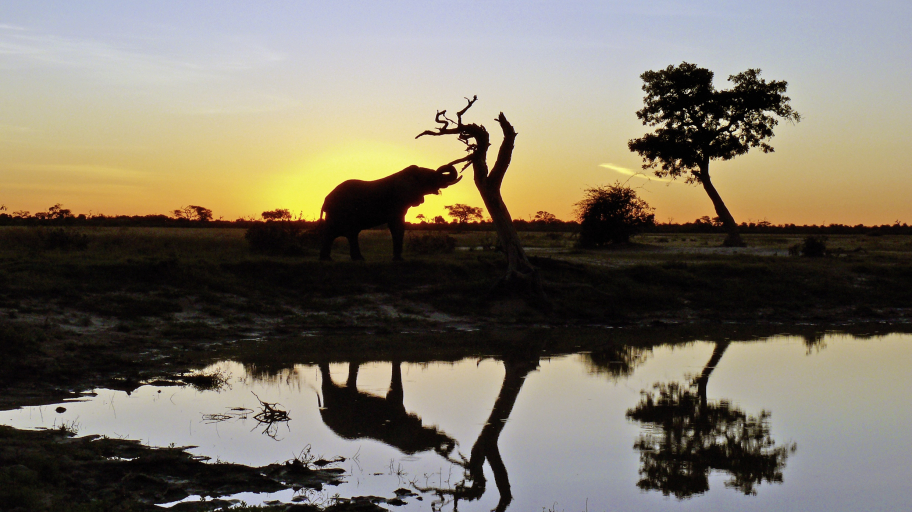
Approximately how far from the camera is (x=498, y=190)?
60.1 ft

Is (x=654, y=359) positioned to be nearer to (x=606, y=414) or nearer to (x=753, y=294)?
(x=606, y=414)

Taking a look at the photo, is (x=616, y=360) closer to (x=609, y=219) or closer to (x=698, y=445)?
(x=698, y=445)

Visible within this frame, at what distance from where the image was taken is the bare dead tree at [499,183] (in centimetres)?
1744

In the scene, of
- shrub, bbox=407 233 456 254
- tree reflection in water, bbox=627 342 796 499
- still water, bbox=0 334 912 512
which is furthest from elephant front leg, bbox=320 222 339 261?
tree reflection in water, bbox=627 342 796 499

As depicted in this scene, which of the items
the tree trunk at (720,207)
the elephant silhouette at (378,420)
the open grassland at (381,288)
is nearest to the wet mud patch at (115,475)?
the elephant silhouette at (378,420)

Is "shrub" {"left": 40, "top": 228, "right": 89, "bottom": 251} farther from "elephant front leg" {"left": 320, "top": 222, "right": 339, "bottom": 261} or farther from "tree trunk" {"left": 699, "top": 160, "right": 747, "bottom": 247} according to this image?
"tree trunk" {"left": 699, "top": 160, "right": 747, "bottom": 247}

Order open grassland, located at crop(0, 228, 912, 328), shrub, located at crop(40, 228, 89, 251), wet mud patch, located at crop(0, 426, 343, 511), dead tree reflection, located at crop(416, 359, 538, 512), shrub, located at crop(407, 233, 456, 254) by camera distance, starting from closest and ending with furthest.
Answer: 1. wet mud patch, located at crop(0, 426, 343, 511)
2. dead tree reflection, located at crop(416, 359, 538, 512)
3. open grassland, located at crop(0, 228, 912, 328)
4. shrub, located at crop(40, 228, 89, 251)
5. shrub, located at crop(407, 233, 456, 254)

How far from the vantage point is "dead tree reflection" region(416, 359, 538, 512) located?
20.9 ft

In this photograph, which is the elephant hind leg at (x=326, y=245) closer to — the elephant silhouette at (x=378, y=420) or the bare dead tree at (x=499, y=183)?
the bare dead tree at (x=499, y=183)

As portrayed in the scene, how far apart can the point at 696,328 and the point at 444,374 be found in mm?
7267

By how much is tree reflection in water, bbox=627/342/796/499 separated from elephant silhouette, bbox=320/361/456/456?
6.26ft

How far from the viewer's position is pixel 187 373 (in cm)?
1067

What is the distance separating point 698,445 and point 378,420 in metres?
3.23

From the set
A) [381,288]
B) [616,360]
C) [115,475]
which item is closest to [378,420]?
[115,475]
